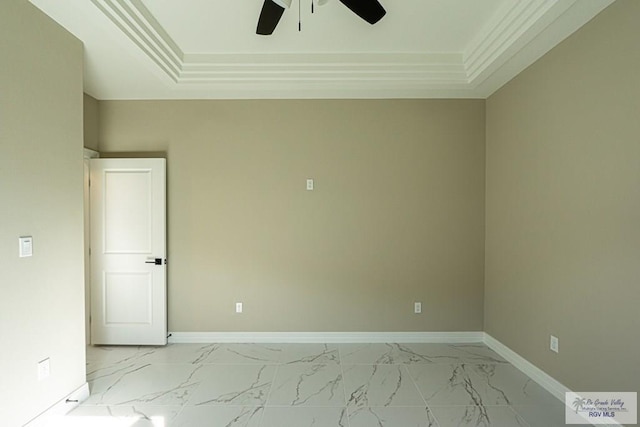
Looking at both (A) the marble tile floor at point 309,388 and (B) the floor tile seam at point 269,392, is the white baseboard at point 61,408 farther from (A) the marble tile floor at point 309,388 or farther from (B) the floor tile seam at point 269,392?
(B) the floor tile seam at point 269,392

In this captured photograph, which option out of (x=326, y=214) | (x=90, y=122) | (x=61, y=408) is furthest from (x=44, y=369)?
(x=326, y=214)

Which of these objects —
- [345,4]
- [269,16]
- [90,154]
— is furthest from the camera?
[90,154]

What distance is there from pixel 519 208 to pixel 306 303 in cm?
237

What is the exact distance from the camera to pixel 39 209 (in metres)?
1.99

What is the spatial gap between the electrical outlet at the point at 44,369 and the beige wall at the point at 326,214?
136 centimetres

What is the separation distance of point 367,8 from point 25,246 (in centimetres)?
259

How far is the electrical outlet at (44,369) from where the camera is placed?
1991mm

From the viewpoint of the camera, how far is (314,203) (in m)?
3.42

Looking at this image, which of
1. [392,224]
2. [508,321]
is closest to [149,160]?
[392,224]

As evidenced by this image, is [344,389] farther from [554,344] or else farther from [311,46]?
[311,46]

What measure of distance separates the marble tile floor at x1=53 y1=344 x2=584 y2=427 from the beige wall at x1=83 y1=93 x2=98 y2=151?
2234mm

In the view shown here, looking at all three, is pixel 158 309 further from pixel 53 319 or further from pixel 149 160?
pixel 149 160

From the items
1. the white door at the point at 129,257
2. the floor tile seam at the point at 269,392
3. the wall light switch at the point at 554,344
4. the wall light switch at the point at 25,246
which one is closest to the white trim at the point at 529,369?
the wall light switch at the point at 554,344

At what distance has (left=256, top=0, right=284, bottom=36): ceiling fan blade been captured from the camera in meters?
1.85
